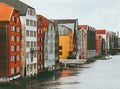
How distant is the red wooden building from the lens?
9244 cm

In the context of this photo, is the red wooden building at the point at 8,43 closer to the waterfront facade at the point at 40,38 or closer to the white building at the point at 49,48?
the waterfront facade at the point at 40,38

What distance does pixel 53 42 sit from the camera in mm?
138125

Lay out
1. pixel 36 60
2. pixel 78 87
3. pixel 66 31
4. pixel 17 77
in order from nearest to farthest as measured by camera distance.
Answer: pixel 78 87
pixel 17 77
pixel 36 60
pixel 66 31

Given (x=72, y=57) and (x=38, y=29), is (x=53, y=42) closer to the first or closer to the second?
(x=38, y=29)

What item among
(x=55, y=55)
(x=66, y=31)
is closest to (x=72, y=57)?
(x=66, y=31)

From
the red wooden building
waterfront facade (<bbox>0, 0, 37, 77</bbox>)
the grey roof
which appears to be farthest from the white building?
the red wooden building

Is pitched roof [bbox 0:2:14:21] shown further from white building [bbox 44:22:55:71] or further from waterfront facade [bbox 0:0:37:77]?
white building [bbox 44:22:55:71]

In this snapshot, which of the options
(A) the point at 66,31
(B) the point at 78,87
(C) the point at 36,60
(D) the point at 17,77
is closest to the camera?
(B) the point at 78,87

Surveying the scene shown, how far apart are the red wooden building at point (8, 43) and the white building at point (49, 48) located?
2914 centimetres

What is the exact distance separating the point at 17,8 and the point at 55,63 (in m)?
40.4

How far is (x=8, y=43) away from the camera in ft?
305

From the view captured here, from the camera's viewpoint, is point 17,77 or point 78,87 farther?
point 17,77

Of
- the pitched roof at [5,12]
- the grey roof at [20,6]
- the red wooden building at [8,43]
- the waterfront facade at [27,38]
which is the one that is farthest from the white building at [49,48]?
the pitched roof at [5,12]

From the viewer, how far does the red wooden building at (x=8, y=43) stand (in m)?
92.4
